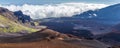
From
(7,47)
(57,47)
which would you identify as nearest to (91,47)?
(57,47)

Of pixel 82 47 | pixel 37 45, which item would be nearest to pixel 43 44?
pixel 37 45

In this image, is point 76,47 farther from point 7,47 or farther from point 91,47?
point 7,47

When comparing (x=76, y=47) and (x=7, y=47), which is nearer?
(x=7, y=47)

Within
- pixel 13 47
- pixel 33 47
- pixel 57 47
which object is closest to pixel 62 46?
pixel 57 47

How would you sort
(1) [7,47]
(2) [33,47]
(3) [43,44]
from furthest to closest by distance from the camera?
(3) [43,44] → (2) [33,47] → (1) [7,47]

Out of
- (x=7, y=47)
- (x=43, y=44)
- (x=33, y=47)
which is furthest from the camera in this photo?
(x=43, y=44)

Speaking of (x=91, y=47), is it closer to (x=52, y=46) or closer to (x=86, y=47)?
(x=86, y=47)

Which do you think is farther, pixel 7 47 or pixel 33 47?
pixel 33 47
